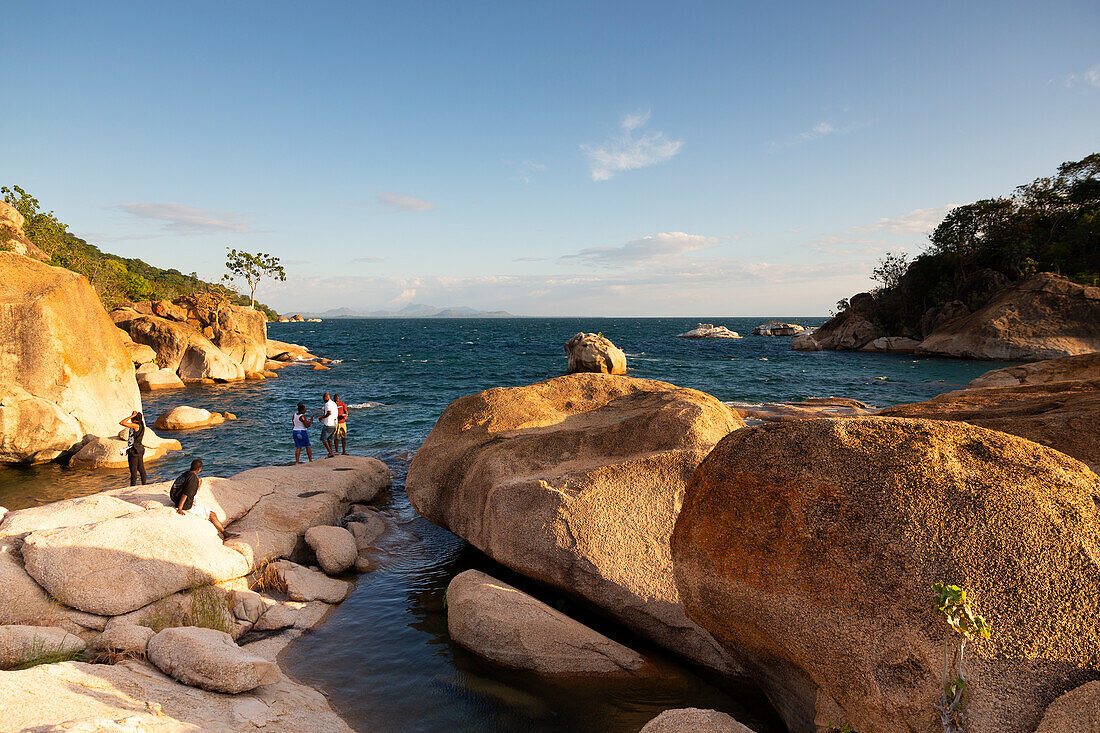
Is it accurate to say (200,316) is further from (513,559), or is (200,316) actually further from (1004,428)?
(1004,428)

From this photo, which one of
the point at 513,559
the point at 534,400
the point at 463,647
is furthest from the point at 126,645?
the point at 534,400

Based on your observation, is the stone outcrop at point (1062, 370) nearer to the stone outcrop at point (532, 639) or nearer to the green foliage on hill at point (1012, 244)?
the stone outcrop at point (532, 639)

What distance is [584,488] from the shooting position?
8.82m

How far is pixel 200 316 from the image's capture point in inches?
1811

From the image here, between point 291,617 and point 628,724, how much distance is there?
5853mm

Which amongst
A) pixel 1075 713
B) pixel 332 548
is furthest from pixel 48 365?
pixel 1075 713

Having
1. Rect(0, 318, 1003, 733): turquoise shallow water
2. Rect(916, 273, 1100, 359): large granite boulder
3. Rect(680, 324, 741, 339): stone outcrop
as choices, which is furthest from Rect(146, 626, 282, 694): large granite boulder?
Rect(680, 324, 741, 339): stone outcrop

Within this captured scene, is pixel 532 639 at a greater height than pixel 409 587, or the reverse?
pixel 532 639

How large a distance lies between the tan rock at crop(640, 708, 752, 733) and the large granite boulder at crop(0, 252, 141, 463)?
2204cm

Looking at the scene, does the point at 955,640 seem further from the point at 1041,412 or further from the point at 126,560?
the point at 126,560

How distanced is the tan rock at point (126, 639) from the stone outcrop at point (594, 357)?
35.4 meters

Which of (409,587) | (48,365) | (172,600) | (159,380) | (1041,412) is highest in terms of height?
(48,365)

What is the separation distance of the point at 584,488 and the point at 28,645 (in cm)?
723

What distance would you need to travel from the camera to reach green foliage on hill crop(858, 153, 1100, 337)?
178ft
